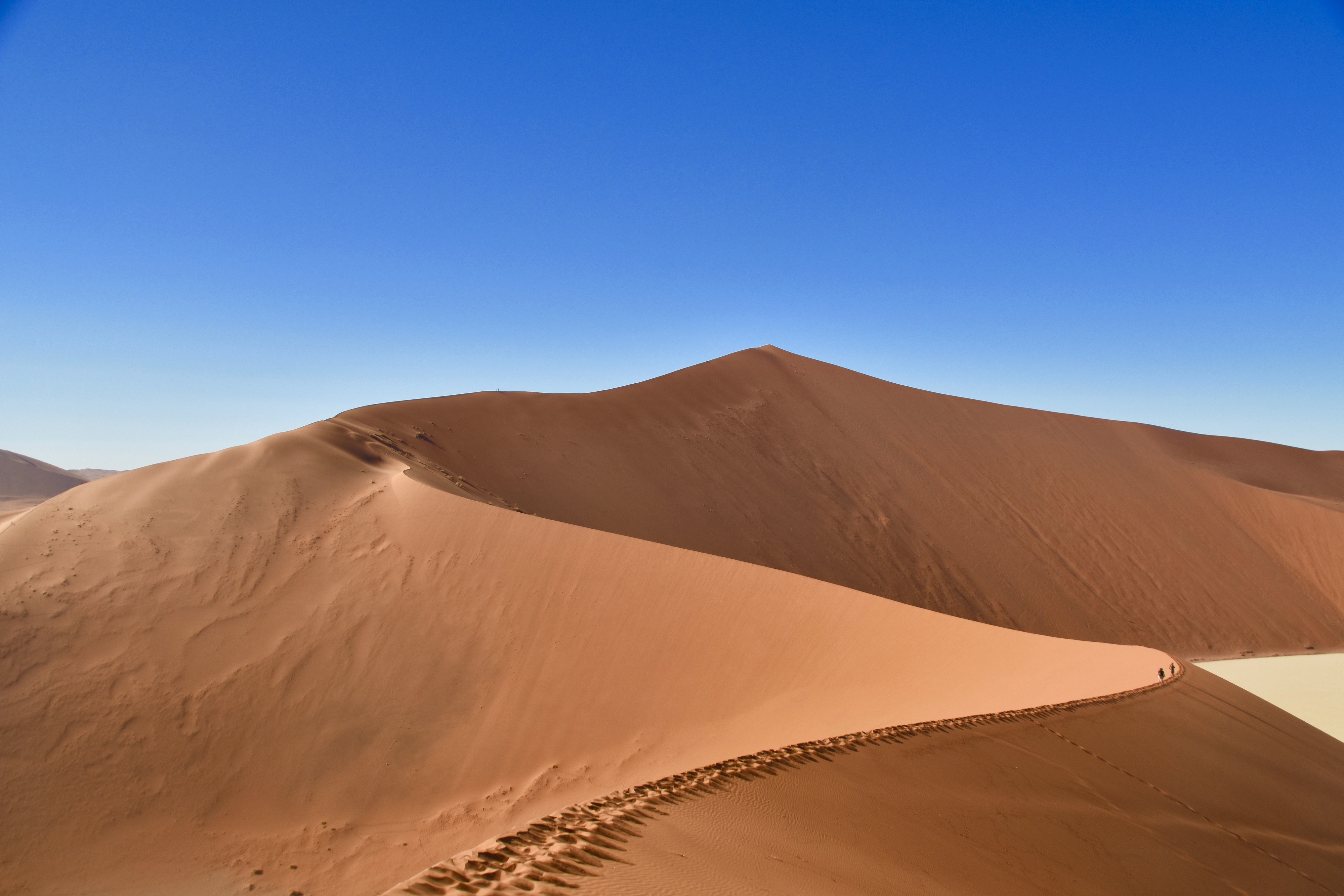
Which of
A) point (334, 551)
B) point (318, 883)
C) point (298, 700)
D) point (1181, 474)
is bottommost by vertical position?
point (318, 883)

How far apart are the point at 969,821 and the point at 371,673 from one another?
598 centimetres

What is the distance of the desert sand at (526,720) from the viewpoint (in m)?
4.79

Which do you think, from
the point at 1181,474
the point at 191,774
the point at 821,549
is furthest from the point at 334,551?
the point at 1181,474

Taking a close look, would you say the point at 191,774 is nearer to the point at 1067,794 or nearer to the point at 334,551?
the point at 334,551

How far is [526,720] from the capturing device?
304 inches

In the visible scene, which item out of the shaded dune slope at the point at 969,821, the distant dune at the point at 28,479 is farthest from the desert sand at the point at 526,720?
the distant dune at the point at 28,479

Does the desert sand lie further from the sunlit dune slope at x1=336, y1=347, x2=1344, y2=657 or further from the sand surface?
the sand surface

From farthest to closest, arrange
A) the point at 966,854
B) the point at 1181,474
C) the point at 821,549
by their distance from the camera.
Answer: the point at 1181,474 → the point at 821,549 → the point at 966,854

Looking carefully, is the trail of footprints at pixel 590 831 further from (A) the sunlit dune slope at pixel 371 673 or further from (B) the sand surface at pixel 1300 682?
(B) the sand surface at pixel 1300 682

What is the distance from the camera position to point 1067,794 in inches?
219

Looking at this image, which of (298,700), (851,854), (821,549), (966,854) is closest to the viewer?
(851,854)

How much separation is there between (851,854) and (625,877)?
1396mm

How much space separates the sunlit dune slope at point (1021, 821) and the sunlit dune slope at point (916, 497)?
10130 mm

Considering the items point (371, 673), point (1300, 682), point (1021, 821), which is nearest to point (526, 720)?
point (371, 673)
